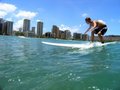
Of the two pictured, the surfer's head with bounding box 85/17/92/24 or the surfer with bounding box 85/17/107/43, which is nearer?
the surfer's head with bounding box 85/17/92/24

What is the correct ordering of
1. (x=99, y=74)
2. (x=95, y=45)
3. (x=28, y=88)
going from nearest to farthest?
(x=28, y=88) → (x=99, y=74) → (x=95, y=45)

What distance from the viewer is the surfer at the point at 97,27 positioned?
19281mm

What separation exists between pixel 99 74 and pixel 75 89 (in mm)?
1433

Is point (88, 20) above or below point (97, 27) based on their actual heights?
above

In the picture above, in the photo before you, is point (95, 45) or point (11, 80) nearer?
point (11, 80)

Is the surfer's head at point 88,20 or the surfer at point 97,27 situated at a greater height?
the surfer's head at point 88,20

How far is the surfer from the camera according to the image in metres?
19.3

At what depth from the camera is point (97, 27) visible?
19.8 metres

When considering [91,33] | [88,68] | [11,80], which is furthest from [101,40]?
[11,80]

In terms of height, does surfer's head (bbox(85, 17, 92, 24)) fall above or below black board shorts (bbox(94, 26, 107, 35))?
above

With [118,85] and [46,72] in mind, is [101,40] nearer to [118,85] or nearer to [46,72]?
[46,72]

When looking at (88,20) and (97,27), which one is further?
(97,27)

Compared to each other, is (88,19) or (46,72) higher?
(88,19)

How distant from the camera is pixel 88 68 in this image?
364 inches
